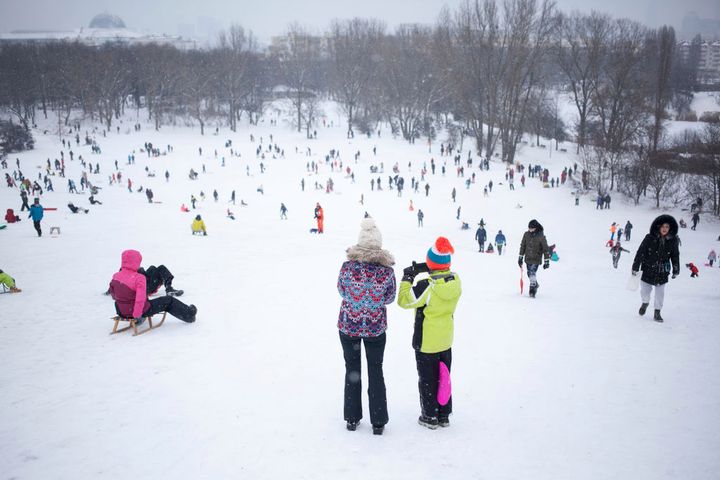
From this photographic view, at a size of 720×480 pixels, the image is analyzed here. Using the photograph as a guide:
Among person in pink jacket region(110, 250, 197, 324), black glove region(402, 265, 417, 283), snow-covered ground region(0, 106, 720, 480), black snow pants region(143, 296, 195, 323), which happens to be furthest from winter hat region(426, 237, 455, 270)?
black snow pants region(143, 296, 195, 323)

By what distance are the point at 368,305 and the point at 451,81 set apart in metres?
54.4

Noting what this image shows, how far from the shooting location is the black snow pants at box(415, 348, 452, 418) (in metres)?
4.13

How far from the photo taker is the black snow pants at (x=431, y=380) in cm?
413

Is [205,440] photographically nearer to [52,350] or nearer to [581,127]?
[52,350]

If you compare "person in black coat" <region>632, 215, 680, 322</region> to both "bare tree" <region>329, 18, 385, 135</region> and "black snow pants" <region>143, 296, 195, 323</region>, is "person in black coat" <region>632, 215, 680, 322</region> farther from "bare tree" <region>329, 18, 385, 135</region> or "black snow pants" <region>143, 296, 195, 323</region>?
"bare tree" <region>329, 18, 385, 135</region>

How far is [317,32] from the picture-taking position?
12356 centimetres

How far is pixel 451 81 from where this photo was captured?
53.7 meters

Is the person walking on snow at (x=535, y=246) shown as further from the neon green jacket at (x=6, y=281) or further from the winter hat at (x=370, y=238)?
the neon green jacket at (x=6, y=281)

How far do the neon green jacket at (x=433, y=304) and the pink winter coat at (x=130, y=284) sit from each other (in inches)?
170

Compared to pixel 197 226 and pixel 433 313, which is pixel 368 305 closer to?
pixel 433 313

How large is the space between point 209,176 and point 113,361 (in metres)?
35.3

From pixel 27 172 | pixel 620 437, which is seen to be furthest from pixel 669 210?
pixel 27 172

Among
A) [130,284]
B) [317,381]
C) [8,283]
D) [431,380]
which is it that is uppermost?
[130,284]

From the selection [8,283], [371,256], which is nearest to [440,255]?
[371,256]
